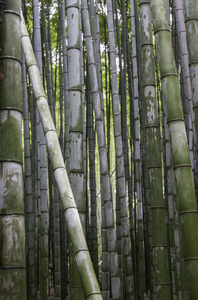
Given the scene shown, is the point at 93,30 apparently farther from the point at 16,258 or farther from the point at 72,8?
the point at 16,258

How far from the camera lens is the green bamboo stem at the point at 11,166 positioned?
1.21m

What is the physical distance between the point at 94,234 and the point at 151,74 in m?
2.36

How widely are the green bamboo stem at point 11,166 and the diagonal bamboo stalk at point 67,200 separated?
0.15 meters

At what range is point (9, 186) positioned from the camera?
127 centimetres

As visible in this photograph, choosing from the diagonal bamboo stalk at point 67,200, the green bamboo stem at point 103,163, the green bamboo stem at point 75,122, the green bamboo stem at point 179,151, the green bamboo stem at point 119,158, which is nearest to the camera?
the diagonal bamboo stalk at point 67,200

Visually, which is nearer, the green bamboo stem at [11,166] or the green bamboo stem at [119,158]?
the green bamboo stem at [11,166]

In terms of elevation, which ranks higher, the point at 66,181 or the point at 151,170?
the point at 151,170

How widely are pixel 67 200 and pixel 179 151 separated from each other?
0.53 m

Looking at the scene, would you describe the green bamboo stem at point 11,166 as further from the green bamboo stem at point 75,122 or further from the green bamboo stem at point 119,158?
the green bamboo stem at point 119,158

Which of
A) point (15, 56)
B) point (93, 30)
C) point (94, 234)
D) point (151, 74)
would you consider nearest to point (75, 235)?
point (15, 56)

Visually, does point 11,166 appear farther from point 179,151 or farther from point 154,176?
point 154,176

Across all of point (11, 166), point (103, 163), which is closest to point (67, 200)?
point (11, 166)

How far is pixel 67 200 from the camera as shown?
1.35 meters

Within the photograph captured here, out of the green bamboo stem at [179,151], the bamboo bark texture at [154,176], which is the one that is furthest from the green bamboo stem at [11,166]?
the bamboo bark texture at [154,176]
